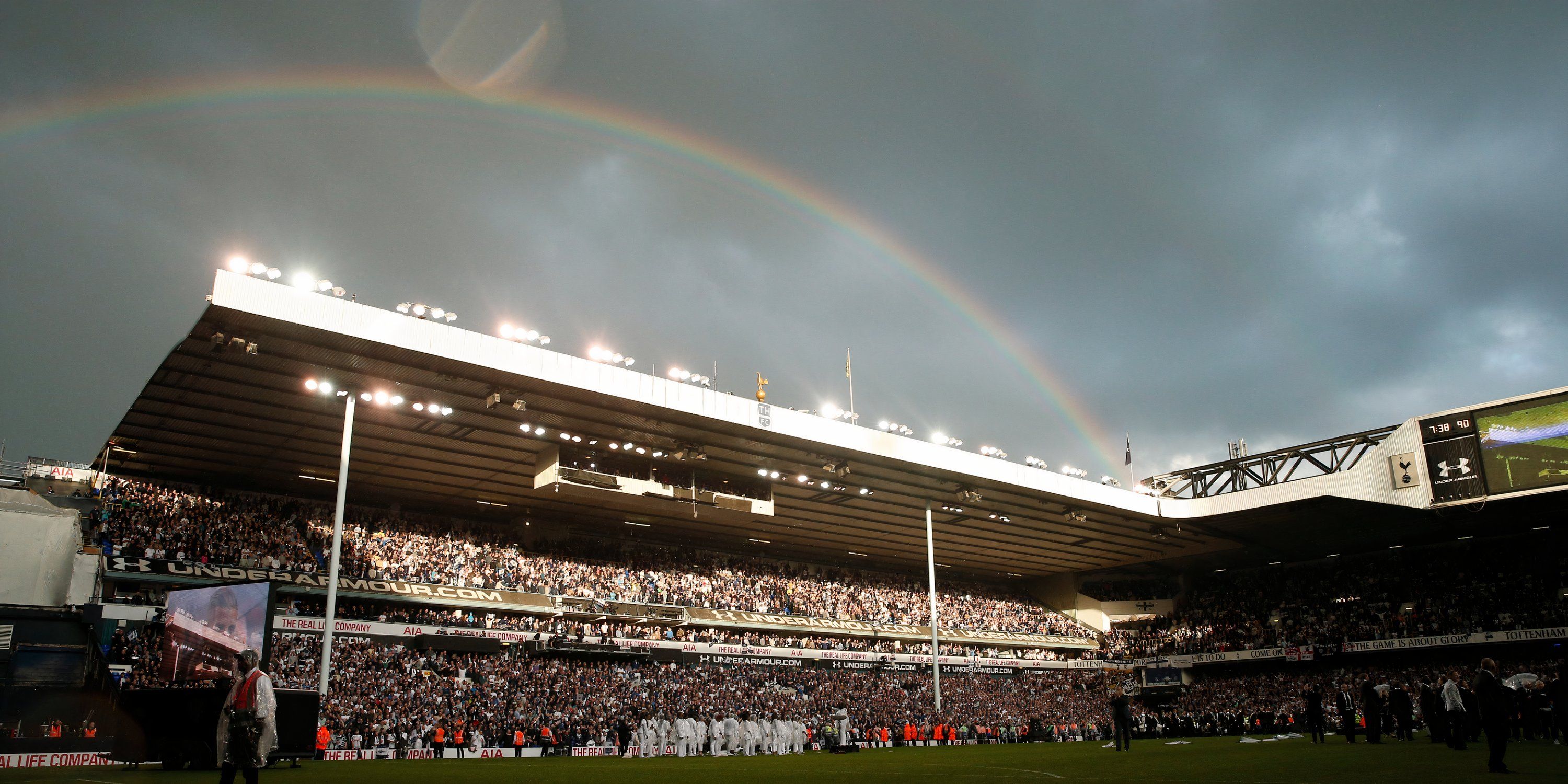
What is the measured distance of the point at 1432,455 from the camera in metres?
37.9

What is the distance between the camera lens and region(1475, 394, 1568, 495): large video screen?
3475cm

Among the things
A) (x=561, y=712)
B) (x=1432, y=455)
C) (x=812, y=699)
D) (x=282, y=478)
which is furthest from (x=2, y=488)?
(x=1432, y=455)

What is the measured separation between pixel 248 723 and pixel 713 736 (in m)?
22.8

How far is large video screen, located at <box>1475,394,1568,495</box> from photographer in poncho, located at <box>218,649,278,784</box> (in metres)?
41.7

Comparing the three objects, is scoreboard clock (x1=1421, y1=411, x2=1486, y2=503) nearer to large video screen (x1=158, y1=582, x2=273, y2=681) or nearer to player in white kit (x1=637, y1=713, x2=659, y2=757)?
player in white kit (x1=637, y1=713, x2=659, y2=757)

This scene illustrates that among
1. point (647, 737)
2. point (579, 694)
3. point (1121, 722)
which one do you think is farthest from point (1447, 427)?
point (579, 694)

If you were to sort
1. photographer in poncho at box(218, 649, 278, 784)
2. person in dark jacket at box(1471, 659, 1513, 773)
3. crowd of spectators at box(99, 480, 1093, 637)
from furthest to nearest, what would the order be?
crowd of spectators at box(99, 480, 1093, 637) < person in dark jacket at box(1471, 659, 1513, 773) < photographer in poncho at box(218, 649, 278, 784)

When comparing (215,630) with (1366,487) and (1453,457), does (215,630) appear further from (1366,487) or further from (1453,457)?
(1453,457)

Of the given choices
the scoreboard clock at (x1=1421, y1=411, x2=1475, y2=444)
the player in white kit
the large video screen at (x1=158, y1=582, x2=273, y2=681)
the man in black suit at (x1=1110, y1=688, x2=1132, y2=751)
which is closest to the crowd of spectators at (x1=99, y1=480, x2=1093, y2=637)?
the player in white kit

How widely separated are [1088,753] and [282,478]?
104 feet

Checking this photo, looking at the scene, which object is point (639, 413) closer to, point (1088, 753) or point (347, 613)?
point (347, 613)

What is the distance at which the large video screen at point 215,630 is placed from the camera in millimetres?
16406

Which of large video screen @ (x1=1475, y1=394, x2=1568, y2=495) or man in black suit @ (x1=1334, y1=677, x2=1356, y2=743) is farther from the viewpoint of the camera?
large video screen @ (x1=1475, y1=394, x2=1568, y2=495)

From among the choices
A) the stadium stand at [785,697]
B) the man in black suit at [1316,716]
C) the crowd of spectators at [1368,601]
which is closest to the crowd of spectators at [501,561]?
the stadium stand at [785,697]
